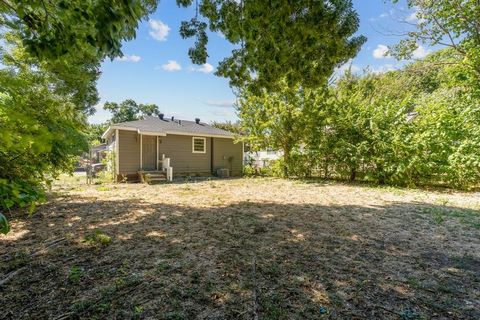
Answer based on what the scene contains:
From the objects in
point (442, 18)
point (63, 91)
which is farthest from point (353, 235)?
point (442, 18)

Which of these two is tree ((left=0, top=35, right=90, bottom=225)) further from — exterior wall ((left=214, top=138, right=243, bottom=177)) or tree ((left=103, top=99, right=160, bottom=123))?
tree ((left=103, top=99, right=160, bottom=123))

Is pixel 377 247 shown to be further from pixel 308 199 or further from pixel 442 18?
pixel 442 18

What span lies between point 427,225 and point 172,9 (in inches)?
276

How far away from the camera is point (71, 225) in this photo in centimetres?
460

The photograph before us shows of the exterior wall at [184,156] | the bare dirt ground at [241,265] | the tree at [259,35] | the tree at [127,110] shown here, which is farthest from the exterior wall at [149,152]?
the tree at [127,110]

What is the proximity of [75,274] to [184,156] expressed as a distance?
468 inches

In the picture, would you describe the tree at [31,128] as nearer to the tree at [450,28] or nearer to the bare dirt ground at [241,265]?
the bare dirt ground at [241,265]

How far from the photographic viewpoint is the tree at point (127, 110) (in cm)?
4869

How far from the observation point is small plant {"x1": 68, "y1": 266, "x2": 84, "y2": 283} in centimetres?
261

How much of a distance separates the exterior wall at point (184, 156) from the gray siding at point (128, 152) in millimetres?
1251

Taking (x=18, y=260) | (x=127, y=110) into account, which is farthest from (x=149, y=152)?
(x=127, y=110)

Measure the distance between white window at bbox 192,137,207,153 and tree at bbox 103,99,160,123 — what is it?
1477 inches

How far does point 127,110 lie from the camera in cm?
5006

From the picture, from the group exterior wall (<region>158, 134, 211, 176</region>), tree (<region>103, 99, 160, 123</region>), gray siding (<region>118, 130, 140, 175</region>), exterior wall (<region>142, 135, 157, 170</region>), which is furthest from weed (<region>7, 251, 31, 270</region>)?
tree (<region>103, 99, 160, 123</region>)
